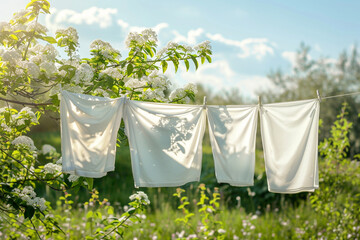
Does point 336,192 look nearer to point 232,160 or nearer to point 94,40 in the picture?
point 232,160

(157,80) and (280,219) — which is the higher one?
(157,80)

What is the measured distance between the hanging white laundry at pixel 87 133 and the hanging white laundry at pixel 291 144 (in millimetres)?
1334

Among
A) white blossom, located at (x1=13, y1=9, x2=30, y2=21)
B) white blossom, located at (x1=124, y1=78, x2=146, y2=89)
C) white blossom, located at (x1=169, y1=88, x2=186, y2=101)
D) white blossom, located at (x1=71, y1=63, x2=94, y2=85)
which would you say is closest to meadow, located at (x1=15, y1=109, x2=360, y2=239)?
white blossom, located at (x1=169, y1=88, x2=186, y2=101)

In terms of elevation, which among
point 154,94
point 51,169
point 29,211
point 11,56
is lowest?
point 29,211

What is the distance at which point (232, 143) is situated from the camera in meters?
3.47

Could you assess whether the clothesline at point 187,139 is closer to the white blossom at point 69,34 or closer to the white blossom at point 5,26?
the white blossom at point 69,34

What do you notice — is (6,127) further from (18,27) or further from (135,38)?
(135,38)

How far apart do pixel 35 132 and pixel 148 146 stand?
33.1ft

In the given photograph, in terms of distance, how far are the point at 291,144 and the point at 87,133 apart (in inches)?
68.5

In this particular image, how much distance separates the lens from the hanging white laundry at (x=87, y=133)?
118 inches

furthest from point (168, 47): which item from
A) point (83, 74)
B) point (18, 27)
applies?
point (18, 27)

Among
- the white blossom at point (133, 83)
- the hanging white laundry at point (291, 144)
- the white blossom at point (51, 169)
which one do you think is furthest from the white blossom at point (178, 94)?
the white blossom at point (51, 169)

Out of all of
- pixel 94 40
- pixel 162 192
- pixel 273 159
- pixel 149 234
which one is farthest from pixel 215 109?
pixel 162 192

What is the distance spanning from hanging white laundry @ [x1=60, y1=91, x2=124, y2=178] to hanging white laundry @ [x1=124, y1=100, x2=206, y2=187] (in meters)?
0.20
